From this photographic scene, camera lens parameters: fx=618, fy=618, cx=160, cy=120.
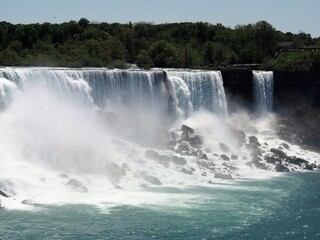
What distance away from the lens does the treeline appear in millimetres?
52156

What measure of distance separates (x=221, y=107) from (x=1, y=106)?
16723mm

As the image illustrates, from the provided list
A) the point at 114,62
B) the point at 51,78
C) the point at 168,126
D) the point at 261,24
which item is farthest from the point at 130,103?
the point at 261,24

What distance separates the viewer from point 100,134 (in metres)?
34.3

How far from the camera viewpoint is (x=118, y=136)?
1396 inches

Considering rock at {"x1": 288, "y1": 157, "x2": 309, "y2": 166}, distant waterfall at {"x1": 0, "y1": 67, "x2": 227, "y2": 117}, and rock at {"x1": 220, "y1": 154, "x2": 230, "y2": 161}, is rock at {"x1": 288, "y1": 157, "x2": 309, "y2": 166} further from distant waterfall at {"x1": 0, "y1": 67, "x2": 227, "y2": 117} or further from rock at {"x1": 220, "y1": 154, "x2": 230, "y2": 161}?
distant waterfall at {"x1": 0, "y1": 67, "x2": 227, "y2": 117}

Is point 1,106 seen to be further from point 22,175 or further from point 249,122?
point 249,122

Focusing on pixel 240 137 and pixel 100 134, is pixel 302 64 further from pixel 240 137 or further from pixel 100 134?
pixel 100 134

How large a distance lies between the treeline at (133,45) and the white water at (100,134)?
1136 cm

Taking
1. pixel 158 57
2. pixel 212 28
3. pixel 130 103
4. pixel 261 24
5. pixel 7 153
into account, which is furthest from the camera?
pixel 212 28

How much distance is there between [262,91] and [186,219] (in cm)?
2394

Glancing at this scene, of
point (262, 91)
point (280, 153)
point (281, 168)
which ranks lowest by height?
point (281, 168)

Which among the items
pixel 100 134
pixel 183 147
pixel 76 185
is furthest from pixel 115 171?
pixel 183 147

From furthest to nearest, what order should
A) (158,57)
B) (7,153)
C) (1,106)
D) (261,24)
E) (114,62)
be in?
(261,24) < (158,57) < (114,62) < (1,106) < (7,153)

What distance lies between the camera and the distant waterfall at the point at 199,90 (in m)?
41.3
